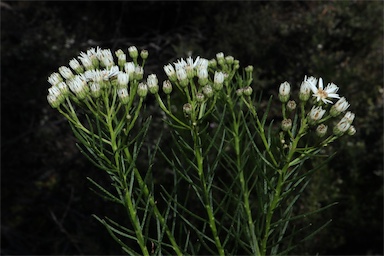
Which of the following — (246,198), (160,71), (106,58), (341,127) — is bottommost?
(160,71)

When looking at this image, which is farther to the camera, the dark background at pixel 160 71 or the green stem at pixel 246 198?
the dark background at pixel 160 71

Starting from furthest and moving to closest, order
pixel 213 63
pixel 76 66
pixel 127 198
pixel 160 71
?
pixel 160 71, pixel 213 63, pixel 76 66, pixel 127 198

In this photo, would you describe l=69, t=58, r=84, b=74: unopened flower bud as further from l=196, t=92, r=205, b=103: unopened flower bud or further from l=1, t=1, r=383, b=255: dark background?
l=1, t=1, r=383, b=255: dark background

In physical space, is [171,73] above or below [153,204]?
above

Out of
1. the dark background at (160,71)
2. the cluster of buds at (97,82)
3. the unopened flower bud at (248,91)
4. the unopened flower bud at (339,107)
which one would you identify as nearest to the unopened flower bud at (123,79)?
the cluster of buds at (97,82)

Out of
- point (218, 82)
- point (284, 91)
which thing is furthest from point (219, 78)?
point (284, 91)

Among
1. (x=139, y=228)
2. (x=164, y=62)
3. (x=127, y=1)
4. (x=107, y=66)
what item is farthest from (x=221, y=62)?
(x=127, y=1)

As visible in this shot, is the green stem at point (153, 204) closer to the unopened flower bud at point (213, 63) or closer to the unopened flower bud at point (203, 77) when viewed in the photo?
the unopened flower bud at point (203, 77)

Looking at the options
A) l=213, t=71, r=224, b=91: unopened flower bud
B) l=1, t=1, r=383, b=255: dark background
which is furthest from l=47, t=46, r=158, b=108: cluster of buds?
l=1, t=1, r=383, b=255: dark background

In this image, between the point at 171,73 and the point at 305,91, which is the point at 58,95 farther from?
the point at 305,91
